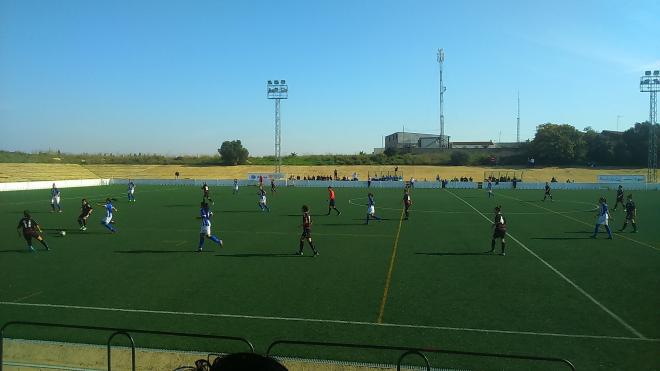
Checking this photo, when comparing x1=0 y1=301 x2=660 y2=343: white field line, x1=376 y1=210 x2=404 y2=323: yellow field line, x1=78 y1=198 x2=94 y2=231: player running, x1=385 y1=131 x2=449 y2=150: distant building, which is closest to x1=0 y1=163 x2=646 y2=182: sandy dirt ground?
x1=385 y1=131 x2=449 y2=150: distant building

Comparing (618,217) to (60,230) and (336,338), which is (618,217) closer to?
(336,338)

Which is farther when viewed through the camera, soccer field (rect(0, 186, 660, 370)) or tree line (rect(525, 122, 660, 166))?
tree line (rect(525, 122, 660, 166))

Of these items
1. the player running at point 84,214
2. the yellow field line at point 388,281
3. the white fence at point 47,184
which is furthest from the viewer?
the white fence at point 47,184

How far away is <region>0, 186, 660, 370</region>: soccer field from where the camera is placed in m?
9.32

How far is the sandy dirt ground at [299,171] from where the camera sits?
72062 mm


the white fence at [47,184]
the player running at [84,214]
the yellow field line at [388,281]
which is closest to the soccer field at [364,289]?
the yellow field line at [388,281]

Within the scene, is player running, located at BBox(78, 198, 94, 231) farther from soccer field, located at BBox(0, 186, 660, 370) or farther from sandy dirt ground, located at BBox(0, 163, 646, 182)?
sandy dirt ground, located at BBox(0, 163, 646, 182)

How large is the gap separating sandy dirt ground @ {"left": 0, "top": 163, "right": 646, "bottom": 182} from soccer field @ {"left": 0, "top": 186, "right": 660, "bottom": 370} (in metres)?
54.4

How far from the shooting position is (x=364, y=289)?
12.8 metres

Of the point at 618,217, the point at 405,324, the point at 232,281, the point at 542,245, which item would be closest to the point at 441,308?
the point at 405,324

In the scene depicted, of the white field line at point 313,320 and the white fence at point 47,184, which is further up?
the white fence at point 47,184

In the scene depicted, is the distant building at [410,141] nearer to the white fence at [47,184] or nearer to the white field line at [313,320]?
the white fence at [47,184]

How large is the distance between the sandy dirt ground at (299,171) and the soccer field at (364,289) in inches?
2141

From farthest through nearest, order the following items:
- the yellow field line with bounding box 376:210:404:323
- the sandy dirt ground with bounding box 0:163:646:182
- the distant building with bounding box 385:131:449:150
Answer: the distant building with bounding box 385:131:449:150
the sandy dirt ground with bounding box 0:163:646:182
the yellow field line with bounding box 376:210:404:323
